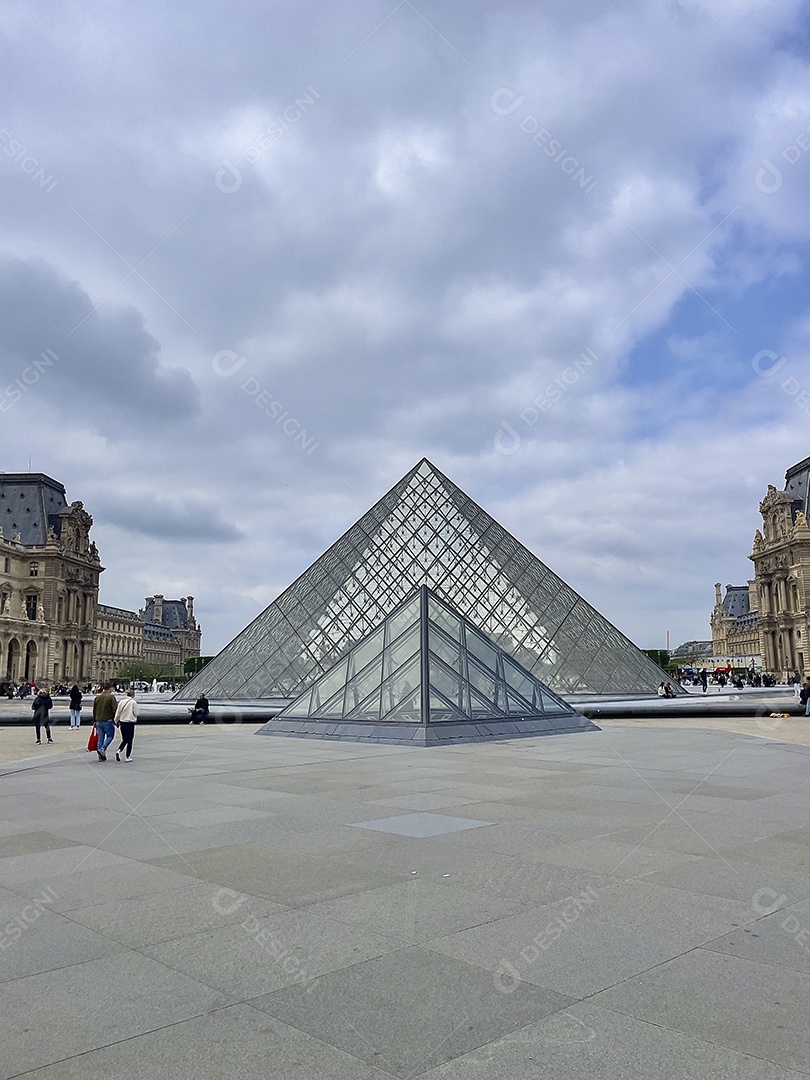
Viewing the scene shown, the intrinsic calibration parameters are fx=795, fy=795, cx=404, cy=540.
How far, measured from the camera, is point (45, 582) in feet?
320

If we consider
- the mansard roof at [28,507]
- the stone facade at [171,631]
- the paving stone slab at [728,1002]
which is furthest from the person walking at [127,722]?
the stone facade at [171,631]

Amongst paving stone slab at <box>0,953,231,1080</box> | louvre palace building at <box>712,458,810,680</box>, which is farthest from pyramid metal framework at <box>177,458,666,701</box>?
louvre palace building at <box>712,458,810,680</box>

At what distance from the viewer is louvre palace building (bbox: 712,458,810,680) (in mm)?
92375

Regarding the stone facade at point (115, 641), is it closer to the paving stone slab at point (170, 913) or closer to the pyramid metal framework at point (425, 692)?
the pyramid metal framework at point (425, 692)

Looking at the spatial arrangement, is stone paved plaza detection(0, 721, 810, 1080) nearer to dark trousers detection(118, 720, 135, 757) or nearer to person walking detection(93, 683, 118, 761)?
dark trousers detection(118, 720, 135, 757)

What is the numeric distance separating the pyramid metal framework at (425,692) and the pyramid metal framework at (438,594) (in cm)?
1388

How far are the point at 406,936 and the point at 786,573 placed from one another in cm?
10379

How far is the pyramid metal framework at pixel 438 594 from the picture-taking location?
37.0 m

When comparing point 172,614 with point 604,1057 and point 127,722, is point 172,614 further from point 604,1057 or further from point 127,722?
point 604,1057

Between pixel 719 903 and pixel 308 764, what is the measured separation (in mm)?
9329

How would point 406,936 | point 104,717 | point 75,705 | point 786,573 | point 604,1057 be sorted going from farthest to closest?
point 786,573, point 75,705, point 104,717, point 406,936, point 604,1057

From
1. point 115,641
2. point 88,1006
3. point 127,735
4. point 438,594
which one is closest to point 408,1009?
point 88,1006

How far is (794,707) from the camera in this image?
33250 millimetres

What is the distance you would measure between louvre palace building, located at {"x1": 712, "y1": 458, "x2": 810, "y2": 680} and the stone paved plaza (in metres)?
89.3
